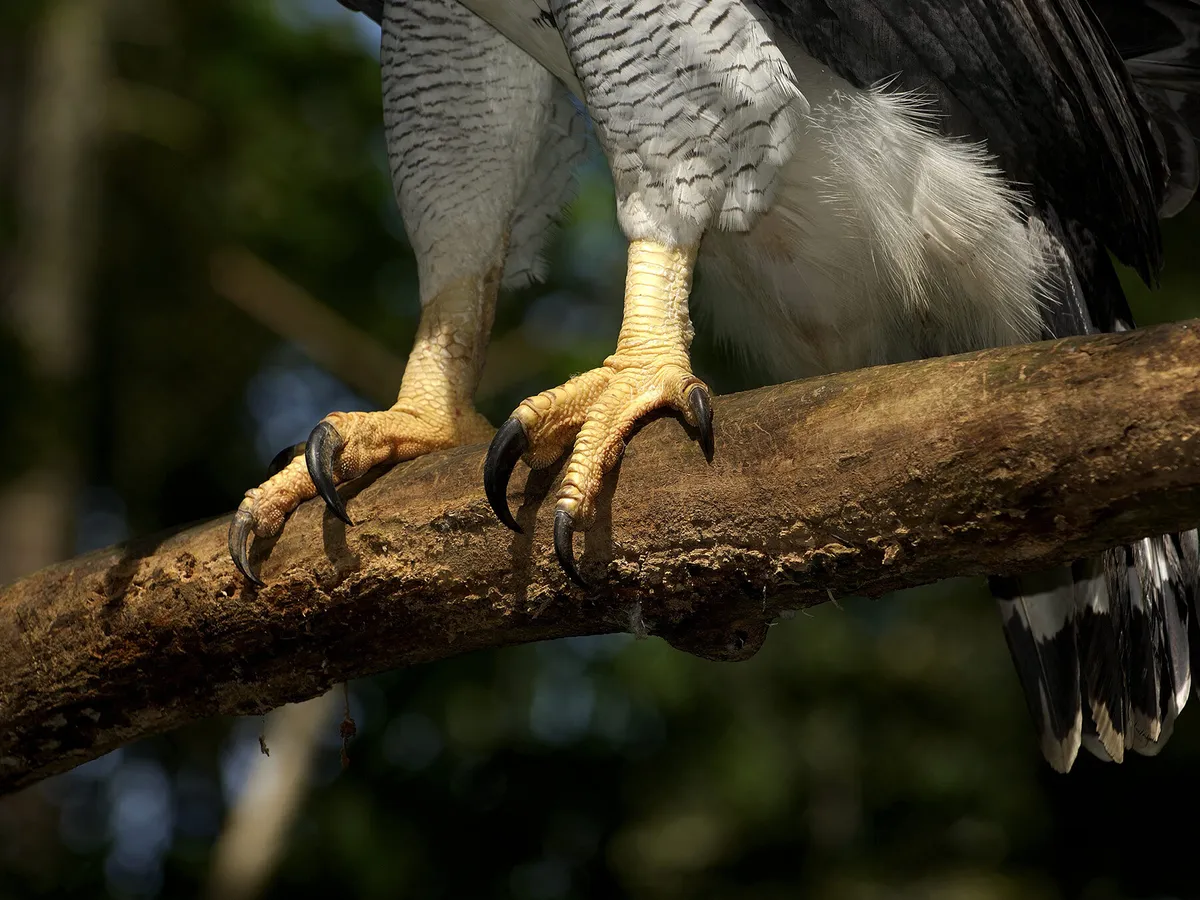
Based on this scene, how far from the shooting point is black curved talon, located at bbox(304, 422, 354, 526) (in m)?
2.36

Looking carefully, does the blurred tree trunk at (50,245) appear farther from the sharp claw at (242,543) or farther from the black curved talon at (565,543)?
the black curved talon at (565,543)

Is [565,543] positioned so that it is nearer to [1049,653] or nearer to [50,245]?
[1049,653]

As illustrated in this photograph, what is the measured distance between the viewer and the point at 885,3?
8.78 ft

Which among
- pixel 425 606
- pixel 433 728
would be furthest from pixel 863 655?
pixel 425 606

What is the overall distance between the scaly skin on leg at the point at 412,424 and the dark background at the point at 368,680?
1313 millimetres

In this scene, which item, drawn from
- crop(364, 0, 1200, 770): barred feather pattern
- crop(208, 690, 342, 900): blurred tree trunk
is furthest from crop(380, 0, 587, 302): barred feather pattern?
crop(208, 690, 342, 900): blurred tree trunk

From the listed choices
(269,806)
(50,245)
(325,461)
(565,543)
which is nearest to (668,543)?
(565,543)

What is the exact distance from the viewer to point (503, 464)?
87.0 inches

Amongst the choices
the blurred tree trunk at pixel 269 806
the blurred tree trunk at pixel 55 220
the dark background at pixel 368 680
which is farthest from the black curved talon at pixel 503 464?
the blurred tree trunk at pixel 55 220

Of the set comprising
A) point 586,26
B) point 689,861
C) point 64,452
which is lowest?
point 689,861

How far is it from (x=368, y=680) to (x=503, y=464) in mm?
2976

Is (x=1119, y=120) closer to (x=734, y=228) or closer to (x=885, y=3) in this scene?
(x=885, y=3)

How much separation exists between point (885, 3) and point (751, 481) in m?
1.19

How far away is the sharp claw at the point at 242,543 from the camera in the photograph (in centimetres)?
233
